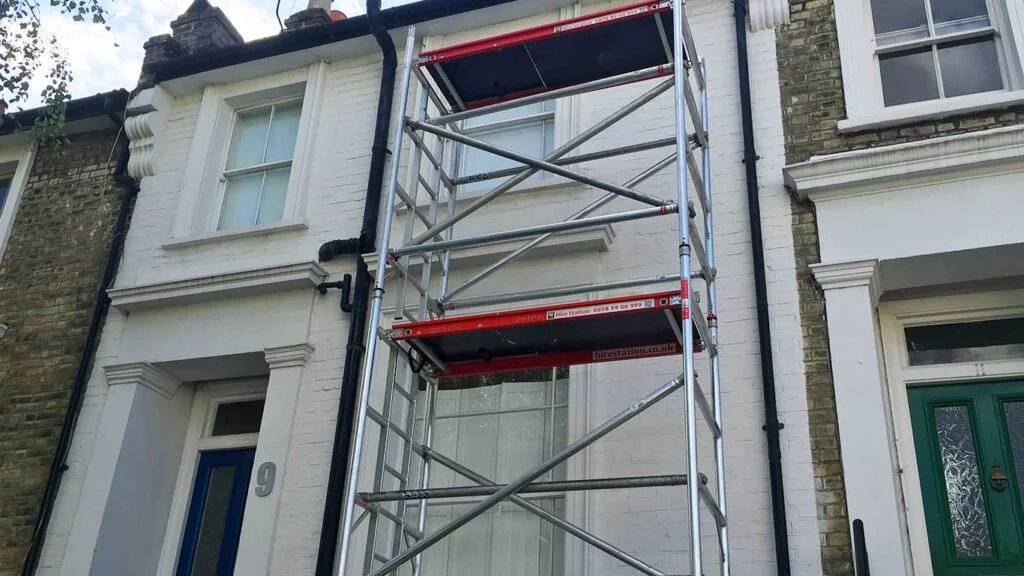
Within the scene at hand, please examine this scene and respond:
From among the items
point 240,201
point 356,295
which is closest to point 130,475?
point 356,295

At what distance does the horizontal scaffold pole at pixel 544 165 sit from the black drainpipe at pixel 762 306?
89 centimetres

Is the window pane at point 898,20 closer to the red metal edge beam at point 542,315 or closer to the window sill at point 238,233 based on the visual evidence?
the red metal edge beam at point 542,315

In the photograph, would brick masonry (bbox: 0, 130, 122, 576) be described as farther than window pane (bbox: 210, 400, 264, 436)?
No

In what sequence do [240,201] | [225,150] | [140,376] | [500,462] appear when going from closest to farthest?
[500,462]
[140,376]
[240,201]
[225,150]

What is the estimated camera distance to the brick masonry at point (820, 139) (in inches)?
228

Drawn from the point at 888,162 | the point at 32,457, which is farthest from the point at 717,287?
the point at 32,457

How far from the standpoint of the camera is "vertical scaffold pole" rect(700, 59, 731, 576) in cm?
538

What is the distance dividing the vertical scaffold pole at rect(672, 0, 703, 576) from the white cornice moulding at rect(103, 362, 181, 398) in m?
4.83

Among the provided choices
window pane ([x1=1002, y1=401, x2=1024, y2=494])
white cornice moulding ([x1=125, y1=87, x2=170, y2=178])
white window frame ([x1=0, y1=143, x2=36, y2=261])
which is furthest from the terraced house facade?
white window frame ([x1=0, y1=143, x2=36, y2=261])

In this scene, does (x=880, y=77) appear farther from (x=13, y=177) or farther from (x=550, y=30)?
(x=13, y=177)

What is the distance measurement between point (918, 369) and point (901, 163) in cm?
134

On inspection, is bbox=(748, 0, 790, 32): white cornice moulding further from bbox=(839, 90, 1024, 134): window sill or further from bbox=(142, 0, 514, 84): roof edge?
bbox=(142, 0, 514, 84): roof edge

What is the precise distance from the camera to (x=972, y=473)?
6051 millimetres

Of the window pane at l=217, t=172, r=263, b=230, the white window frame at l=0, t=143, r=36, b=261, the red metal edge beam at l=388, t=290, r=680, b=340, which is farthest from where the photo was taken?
the white window frame at l=0, t=143, r=36, b=261
